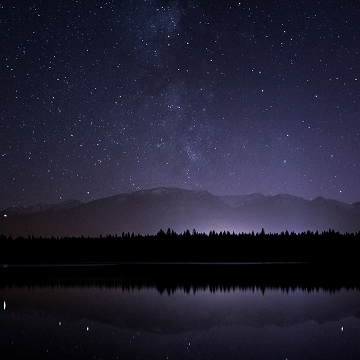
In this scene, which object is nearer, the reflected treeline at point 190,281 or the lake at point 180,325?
the lake at point 180,325

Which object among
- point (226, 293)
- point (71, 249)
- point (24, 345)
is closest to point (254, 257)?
point (71, 249)

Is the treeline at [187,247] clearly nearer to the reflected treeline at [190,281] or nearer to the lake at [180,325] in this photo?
the reflected treeline at [190,281]

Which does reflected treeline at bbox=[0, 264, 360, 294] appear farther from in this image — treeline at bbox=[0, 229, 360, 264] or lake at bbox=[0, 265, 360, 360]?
treeline at bbox=[0, 229, 360, 264]

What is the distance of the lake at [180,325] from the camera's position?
13.3 m

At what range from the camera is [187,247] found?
145 meters

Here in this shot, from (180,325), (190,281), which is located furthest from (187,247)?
(180,325)

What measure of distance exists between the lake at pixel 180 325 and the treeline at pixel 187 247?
102 metres

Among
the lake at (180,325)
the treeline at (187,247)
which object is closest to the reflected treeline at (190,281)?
the lake at (180,325)

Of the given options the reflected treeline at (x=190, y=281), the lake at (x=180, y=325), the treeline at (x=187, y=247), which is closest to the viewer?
the lake at (x=180, y=325)

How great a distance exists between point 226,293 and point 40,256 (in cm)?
11467

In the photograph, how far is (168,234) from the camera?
157 m

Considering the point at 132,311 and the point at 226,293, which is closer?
the point at 132,311

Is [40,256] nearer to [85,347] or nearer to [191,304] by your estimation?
[191,304]

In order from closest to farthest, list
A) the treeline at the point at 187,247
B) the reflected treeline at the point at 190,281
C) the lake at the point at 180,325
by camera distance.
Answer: the lake at the point at 180,325
the reflected treeline at the point at 190,281
the treeline at the point at 187,247
